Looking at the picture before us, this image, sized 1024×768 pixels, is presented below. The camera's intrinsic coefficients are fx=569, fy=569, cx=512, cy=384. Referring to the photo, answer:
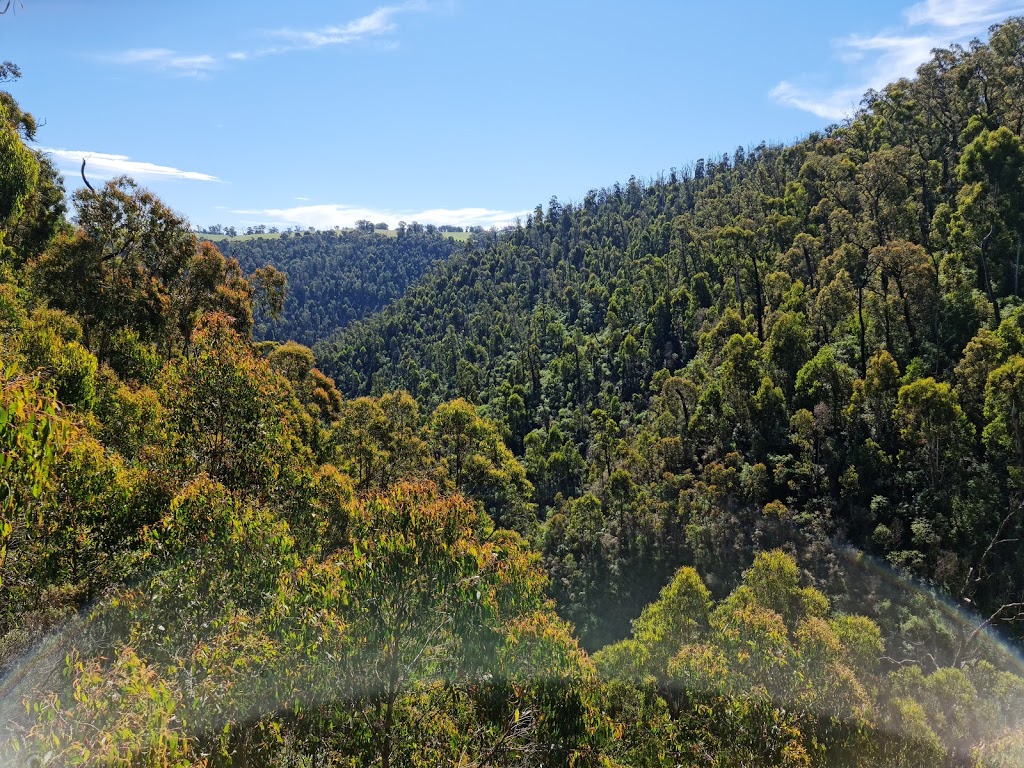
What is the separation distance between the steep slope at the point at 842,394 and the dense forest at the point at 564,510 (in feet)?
0.75

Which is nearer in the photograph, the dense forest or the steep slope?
the dense forest

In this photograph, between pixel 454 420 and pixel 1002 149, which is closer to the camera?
pixel 454 420

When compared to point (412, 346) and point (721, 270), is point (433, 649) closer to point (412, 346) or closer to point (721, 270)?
point (721, 270)

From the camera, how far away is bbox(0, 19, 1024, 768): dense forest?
6.95 metres

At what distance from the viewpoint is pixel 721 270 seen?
63500mm

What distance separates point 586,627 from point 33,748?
142 ft

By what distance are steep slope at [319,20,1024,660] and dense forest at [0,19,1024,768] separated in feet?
0.75

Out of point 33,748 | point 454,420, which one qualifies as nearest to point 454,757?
point 33,748

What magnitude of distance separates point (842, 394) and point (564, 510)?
84.9 ft

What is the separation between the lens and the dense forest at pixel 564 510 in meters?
6.95

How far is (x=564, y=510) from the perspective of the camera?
53.4m

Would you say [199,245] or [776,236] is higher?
[776,236]

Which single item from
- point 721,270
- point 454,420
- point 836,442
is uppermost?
point 721,270

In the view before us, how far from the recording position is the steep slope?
96.2ft
